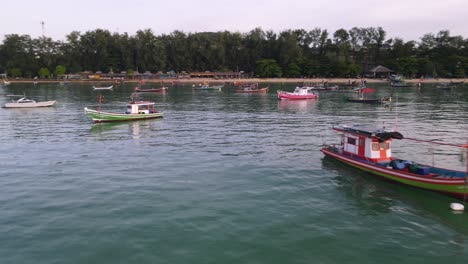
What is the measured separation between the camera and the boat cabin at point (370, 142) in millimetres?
30812

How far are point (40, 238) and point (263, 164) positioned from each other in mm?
19798

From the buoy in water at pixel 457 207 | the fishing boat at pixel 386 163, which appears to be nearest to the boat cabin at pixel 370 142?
the fishing boat at pixel 386 163

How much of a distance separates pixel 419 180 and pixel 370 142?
557 centimetres

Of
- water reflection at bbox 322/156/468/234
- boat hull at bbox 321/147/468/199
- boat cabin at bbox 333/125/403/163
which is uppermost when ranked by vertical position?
boat cabin at bbox 333/125/403/163

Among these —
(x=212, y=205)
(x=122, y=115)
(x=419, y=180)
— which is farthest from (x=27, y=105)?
(x=419, y=180)

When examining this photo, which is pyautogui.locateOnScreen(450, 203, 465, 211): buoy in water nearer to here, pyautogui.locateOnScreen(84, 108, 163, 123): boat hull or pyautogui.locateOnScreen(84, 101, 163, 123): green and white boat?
pyautogui.locateOnScreen(84, 101, 163, 123): green and white boat

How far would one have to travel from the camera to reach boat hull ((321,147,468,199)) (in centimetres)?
2503

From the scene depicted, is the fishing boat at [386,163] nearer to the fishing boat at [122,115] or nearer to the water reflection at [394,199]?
the water reflection at [394,199]

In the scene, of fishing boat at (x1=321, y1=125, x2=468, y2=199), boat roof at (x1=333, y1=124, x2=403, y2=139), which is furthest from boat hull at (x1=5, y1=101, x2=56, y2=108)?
boat roof at (x1=333, y1=124, x2=403, y2=139)

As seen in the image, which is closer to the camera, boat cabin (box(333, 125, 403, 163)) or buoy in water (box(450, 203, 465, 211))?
buoy in water (box(450, 203, 465, 211))

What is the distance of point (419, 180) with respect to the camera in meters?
27.2

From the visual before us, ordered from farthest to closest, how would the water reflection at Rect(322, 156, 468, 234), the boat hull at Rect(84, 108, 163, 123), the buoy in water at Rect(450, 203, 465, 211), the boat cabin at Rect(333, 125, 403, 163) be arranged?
the boat hull at Rect(84, 108, 163, 123), the boat cabin at Rect(333, 125, 403, 163), the buoy in water at Rect(450, 203, 465, 211), the water reflection at Rect(322, 156, 468, 234)

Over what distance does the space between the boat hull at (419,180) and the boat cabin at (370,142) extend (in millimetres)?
971

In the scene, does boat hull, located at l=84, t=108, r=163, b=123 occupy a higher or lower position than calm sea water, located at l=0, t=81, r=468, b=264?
higher
